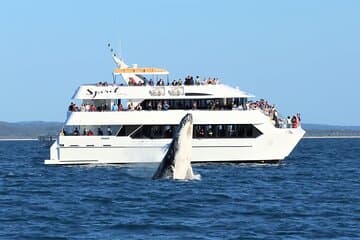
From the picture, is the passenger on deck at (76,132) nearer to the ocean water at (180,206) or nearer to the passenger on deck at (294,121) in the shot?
the ocean water at (180,206)

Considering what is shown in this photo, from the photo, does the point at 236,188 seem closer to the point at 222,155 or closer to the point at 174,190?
the point at 174,190

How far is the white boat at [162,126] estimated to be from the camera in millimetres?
50562

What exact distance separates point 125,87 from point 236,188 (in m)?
17.0

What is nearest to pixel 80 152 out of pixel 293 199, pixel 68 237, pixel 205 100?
pixel 205 100

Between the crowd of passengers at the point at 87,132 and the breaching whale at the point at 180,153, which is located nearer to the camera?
the breaching whale at the point at 180,153

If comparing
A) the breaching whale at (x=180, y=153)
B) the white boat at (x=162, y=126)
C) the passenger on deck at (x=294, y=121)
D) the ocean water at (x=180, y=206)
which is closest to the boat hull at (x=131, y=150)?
the white boat at (x=162, y=126)

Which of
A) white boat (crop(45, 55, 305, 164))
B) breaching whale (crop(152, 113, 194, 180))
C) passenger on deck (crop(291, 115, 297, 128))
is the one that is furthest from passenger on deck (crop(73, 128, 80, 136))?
breaching whale (crop(152, 113, 194, 180))

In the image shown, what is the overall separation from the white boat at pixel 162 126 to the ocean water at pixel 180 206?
5.39 metres

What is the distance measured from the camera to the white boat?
50562 mm

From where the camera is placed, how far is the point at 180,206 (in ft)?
93.1

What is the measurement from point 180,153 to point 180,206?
7.48 ft

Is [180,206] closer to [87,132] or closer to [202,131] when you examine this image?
[202,131]

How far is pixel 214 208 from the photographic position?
2823cm

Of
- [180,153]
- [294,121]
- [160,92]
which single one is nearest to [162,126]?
[160,92]
